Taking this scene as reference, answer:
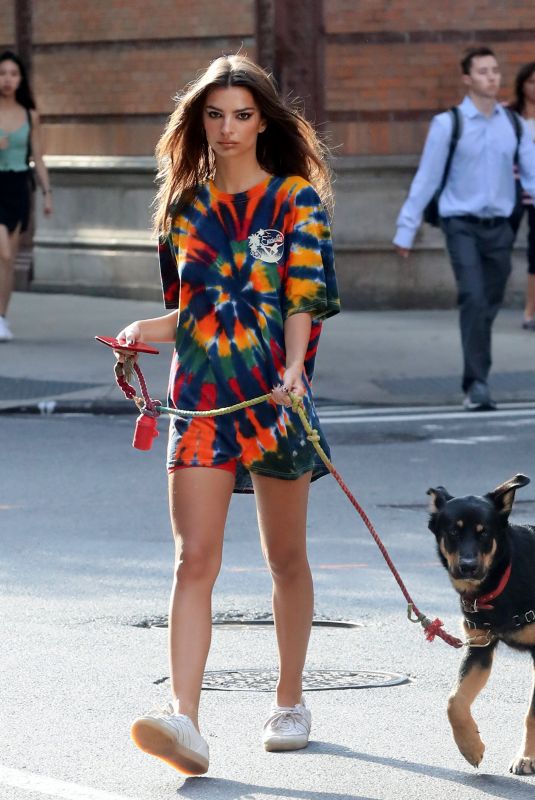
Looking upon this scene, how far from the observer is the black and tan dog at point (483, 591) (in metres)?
4.77

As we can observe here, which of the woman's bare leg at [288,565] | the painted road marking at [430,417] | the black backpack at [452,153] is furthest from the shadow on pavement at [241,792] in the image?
the black backpack at [452,153]

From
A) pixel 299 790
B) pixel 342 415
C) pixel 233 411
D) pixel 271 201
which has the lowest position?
pixel 342 415

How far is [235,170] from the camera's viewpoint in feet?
16.4

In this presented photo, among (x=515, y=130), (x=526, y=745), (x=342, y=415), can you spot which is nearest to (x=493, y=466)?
(x=342, y=415)

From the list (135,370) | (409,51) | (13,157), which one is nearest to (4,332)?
(13,157)

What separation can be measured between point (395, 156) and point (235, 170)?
11598 mm

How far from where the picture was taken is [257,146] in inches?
203

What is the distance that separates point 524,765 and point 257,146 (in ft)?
5.95

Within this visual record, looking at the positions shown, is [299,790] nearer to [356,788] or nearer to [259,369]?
[356,788]

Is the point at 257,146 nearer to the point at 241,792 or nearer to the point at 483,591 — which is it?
the point at 483,591

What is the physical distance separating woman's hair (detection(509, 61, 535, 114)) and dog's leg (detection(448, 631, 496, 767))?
1027 cm

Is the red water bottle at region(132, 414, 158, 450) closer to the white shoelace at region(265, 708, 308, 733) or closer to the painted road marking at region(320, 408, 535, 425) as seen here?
the white shoelace at region(265, 708, 308, 733)

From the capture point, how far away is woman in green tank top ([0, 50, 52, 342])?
14.1 m

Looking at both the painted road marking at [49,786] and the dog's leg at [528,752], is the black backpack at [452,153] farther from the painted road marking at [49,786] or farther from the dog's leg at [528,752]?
the painted road marking at [49,786]
